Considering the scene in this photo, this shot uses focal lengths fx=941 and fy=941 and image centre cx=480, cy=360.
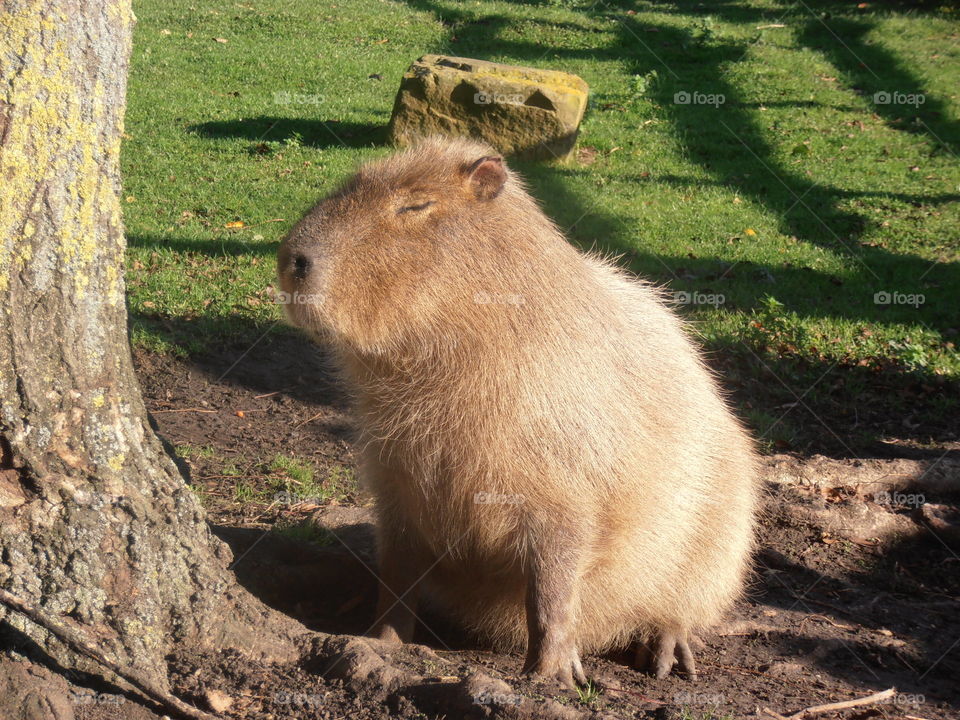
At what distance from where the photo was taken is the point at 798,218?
27.5 feet

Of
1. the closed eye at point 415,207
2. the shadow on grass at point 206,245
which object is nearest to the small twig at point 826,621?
the closed eye at point 415,207

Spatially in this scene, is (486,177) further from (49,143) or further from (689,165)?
(689,165)

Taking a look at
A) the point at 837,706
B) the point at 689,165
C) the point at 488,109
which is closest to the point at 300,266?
the point at 837,706

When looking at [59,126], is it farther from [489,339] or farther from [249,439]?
[249,439]

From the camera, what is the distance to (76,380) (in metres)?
2.24

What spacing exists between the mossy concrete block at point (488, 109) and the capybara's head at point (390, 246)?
6.13 metres

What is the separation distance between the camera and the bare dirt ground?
90.5 inches

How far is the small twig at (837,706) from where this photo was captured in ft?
8.61

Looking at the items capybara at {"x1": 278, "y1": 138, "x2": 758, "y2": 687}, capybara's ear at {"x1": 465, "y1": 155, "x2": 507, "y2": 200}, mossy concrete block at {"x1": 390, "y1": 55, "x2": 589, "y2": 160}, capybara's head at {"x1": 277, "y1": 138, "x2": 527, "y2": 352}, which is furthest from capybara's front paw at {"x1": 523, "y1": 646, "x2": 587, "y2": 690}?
mossy concrete block at {"x1": 390, "y1": 55, "x2": 589, "y2": 160}

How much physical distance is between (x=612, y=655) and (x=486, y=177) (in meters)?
1.84

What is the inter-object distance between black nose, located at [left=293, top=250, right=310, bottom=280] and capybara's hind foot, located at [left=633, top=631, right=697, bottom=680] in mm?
1781

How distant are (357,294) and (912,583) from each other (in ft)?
9.34

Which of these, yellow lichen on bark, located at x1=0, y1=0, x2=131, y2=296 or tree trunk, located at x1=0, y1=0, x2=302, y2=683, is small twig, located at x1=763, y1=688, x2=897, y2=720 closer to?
tree trunk, located at x1=0, y1=0, x2=302, y2=683

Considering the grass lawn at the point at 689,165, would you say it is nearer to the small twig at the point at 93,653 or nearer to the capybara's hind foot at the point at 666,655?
the capybara's hind foot at the point at 666,655
